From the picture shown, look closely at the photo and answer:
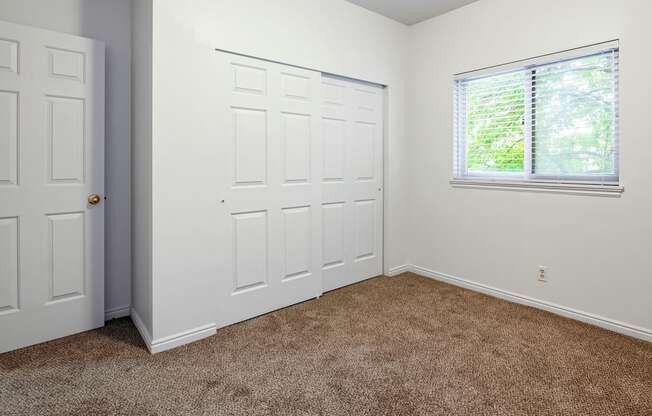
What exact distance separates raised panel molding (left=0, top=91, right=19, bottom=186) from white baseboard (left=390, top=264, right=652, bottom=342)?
10.5 feet

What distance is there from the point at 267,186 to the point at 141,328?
1301 mm

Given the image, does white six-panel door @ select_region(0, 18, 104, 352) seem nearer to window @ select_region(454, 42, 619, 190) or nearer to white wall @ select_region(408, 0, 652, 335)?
white wall @ select_region(408, 0, 652, 335)

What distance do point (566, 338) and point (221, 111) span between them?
278cm

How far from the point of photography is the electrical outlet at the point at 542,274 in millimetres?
2998

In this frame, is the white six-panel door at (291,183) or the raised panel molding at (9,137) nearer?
the raised panel molding at (9,137)

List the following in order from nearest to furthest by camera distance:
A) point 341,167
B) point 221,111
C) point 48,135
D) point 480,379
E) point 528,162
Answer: point 480,379
point 48,135
point 221,111
point 528,162
point 341,167

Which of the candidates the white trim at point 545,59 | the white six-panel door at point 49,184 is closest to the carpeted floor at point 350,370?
the white six-panel door at point 49,184

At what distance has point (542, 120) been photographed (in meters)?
3.01

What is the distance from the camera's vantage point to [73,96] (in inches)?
96.6

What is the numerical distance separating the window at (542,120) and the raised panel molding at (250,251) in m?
1.97

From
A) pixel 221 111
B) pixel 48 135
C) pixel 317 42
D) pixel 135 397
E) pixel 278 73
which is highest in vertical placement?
pixel 317 42

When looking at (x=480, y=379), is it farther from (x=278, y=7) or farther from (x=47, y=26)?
(x=47, y=26)

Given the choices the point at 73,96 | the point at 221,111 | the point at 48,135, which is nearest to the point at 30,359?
the point at 48,135

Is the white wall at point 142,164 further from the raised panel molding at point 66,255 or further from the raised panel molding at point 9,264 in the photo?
the raised panel molding at point 9,264
